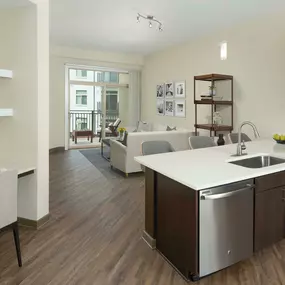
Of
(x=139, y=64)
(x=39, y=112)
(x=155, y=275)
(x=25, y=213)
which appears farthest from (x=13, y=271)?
(x=139, y=64)

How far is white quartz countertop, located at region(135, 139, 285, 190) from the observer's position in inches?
79.6

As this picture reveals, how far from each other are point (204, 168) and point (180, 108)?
5102mm

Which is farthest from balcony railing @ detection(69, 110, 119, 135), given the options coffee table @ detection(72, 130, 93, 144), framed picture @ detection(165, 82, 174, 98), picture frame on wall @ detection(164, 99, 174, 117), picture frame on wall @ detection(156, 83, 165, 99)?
framed picture @ detection(165, 82, 174, 98)

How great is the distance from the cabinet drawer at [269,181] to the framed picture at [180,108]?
4834mm

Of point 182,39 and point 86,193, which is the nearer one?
point 86,193

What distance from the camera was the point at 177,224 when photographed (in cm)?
224

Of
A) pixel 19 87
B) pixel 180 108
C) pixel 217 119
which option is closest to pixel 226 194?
pixel 19 87

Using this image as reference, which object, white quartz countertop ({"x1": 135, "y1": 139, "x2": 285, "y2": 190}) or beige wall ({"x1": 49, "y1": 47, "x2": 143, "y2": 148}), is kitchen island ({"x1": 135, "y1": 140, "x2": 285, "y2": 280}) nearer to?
white quartz countertop ({"x1": 135, "y1": 139, "x2": 285, "y2": 190})

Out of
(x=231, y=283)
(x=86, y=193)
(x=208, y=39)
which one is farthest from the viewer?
(x=208, y=39)

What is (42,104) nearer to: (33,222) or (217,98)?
(33,222)

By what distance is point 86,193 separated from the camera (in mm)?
4324

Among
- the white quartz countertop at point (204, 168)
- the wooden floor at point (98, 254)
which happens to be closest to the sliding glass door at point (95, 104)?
the wooden floor at point (98, 254)

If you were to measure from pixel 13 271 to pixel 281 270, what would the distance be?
2247 mm

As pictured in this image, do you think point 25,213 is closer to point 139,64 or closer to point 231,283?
point 231,283
